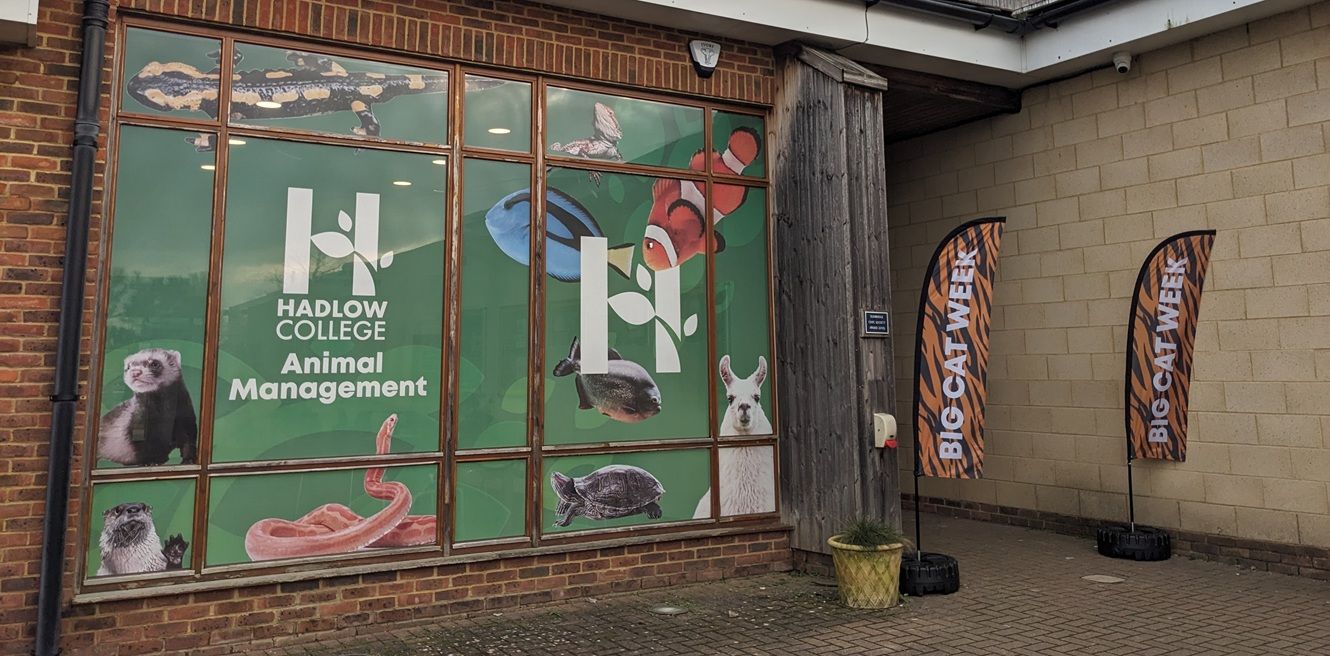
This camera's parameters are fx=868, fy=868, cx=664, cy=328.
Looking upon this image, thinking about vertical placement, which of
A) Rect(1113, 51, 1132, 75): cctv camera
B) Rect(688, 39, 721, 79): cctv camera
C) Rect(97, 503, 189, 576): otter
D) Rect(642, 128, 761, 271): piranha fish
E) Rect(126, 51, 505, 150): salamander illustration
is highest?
Rect(1113, 51, 1132, 75): cctv camera

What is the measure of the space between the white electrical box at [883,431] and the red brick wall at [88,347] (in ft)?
4.55

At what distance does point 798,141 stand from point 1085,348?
369 centimetres

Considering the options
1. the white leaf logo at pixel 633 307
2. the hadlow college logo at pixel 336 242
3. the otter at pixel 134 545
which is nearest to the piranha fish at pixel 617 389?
the white leaf logo at pixel 633 307

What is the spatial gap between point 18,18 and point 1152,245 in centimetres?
872

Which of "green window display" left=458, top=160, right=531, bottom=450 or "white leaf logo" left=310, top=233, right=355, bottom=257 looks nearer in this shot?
"white leaf logo" left=310, top=233, right=355, bottom=257

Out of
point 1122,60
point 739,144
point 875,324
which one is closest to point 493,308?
point 739,144

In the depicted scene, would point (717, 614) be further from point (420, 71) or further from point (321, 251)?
point (420, 71)

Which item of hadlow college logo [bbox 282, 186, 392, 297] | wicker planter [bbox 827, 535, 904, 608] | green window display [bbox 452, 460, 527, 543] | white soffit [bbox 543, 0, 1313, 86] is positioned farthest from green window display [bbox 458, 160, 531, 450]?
wicker planter [bbox 827, 535, 904, 608]

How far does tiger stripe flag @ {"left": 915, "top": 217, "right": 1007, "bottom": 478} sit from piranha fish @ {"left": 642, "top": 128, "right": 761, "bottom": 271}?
178 centimetres

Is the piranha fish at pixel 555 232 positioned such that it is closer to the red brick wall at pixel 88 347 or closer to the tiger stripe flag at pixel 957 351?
the red brick wall at pixel 88 347

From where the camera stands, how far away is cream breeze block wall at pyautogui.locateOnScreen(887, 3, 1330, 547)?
7.02 metres

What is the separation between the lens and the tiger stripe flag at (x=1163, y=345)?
24.2 feet

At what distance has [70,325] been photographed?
4.94 m

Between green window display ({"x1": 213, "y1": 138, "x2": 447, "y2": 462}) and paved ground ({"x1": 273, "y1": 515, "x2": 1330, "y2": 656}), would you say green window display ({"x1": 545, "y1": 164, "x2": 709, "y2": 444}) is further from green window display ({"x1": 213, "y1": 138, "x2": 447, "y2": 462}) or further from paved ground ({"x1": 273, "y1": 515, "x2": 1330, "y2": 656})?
paved ground ({"x1": 273, "y1": 515, "x2": 1330, "y2": 656})
